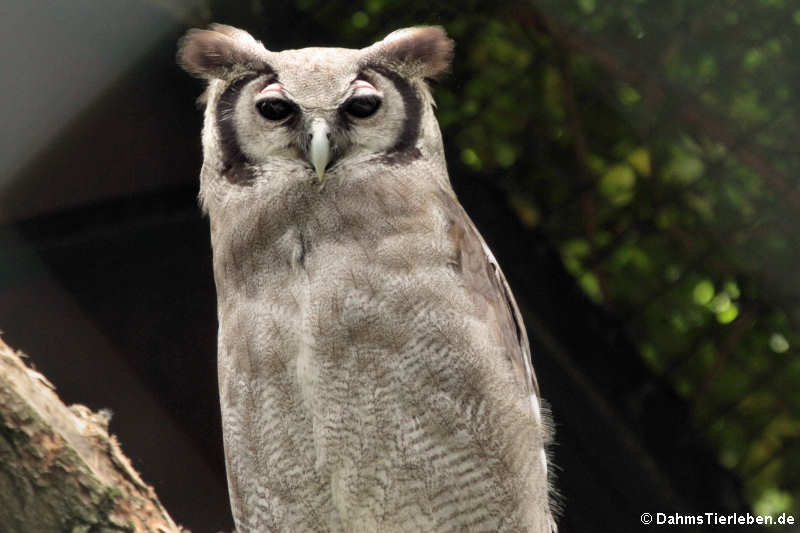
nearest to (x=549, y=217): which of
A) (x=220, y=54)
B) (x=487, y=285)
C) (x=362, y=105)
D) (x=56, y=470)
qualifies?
(x=487, y=285)

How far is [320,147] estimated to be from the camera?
1.71 metres

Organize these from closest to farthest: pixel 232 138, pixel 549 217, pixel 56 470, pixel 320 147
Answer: pixel 56 470, pixel 320 147, pixel 232 138, pixel 549 217

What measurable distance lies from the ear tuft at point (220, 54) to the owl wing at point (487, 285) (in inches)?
17.0

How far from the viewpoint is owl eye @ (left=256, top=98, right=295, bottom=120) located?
176 cm

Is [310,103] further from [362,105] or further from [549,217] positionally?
[549,217]

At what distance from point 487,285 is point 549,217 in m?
0.71

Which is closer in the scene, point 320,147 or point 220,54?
point 320,147

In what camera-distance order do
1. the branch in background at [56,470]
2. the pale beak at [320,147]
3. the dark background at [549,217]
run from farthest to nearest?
the dark background at [549,217] < the pale beak at [320,147] < the branch in background at [56,470]

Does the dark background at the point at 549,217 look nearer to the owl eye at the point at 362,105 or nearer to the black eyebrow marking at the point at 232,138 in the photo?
the black eyebrow marking at the point at 232,138

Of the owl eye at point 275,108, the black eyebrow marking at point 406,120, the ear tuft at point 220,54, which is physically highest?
the ear tuft at point 220,54

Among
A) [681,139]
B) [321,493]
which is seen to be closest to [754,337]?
[681,139]

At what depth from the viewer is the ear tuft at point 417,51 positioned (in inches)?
74.7

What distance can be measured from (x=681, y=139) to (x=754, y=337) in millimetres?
548

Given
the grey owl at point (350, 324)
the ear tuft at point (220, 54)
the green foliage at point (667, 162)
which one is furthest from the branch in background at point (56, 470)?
the green foliage at point (667, 162)
